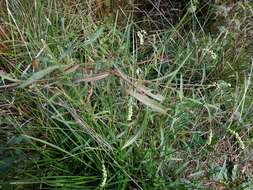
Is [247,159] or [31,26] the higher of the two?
[31,26]

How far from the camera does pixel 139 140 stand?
59.8 inches

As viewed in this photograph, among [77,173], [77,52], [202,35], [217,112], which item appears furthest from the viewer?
[202,35]

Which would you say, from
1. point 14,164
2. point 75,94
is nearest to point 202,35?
point 75,94

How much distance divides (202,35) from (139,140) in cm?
71

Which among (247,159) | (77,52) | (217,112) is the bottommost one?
(247,159)

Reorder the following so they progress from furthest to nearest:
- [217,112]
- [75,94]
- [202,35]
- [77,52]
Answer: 1. [202,35]
2. [77,52]
3. [217,112]
4. [75,94]

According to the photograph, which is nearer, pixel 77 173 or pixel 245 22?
pixel 77 173

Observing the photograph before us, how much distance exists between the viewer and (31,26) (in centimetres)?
180

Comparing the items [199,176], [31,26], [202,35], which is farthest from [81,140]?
[202,35]

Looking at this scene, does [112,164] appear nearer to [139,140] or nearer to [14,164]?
[139,140]

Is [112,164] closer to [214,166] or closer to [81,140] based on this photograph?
[81,140]

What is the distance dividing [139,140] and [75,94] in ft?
0.76

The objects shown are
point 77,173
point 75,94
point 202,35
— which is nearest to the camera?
point 75,94

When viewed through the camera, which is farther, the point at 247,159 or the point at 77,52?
the point at 77,52
